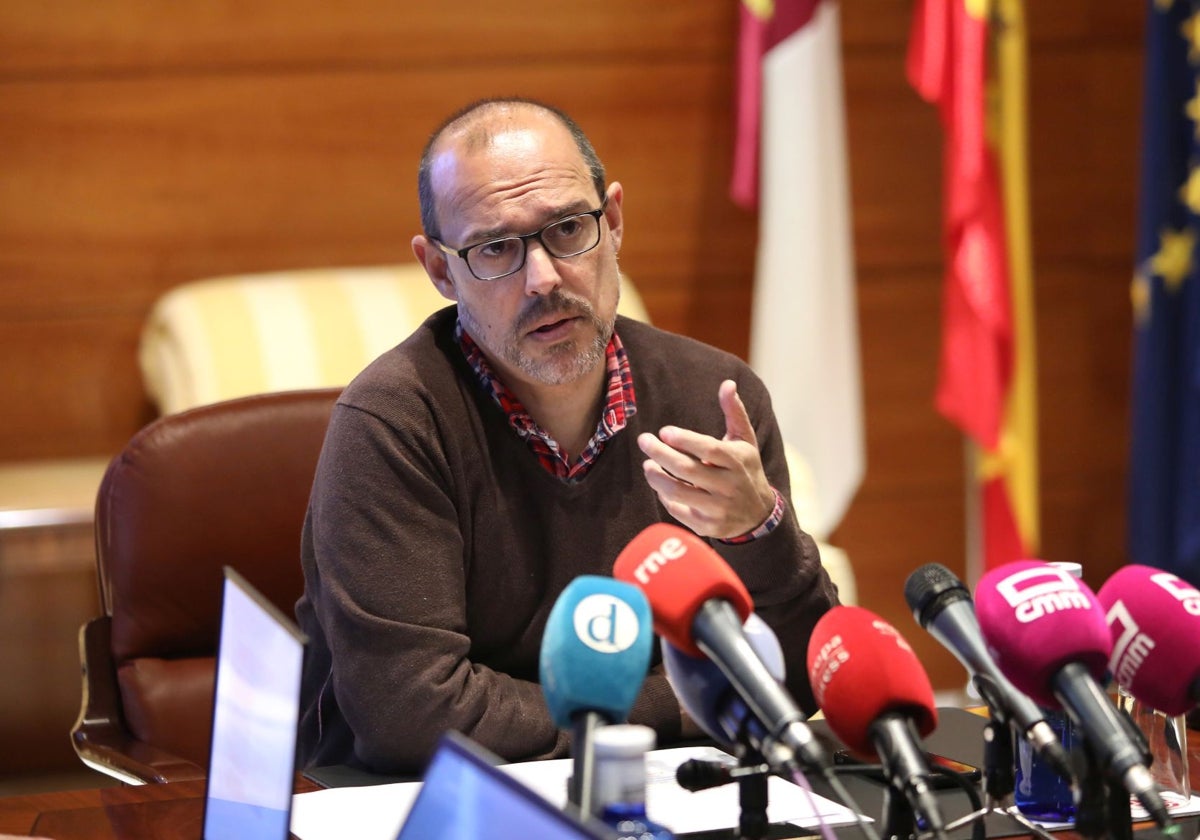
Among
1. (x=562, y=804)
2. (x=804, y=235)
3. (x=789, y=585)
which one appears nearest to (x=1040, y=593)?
(x=562, y=804)

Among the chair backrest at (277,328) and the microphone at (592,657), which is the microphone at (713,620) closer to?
the microphone at (592,657)

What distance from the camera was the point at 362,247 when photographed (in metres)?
3.60

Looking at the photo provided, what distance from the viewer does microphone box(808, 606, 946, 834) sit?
1059mm

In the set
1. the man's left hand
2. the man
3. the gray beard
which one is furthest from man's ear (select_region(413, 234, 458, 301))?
the man's left hand

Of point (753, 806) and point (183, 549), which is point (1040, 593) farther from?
point (183, 549)

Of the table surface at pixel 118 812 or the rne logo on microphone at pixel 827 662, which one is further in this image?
the table surface at pixel 118 812

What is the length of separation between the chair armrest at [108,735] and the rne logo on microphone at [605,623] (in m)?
0.86

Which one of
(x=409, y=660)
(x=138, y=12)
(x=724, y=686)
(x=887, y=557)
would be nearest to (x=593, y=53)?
(x=138, y=12)

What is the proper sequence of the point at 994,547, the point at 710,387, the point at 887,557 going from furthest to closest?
the point at 887,557
the point at 994,547
the point at 710,387

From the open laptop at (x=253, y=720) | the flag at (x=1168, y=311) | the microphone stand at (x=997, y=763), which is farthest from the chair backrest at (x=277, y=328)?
the microphone stand at (x=997, y=763)

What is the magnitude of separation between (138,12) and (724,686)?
279 cm

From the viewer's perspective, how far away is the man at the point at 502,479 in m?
1.66

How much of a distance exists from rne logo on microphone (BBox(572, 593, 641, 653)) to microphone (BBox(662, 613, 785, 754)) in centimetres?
9

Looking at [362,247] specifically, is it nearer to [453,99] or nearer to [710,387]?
[453,99]
